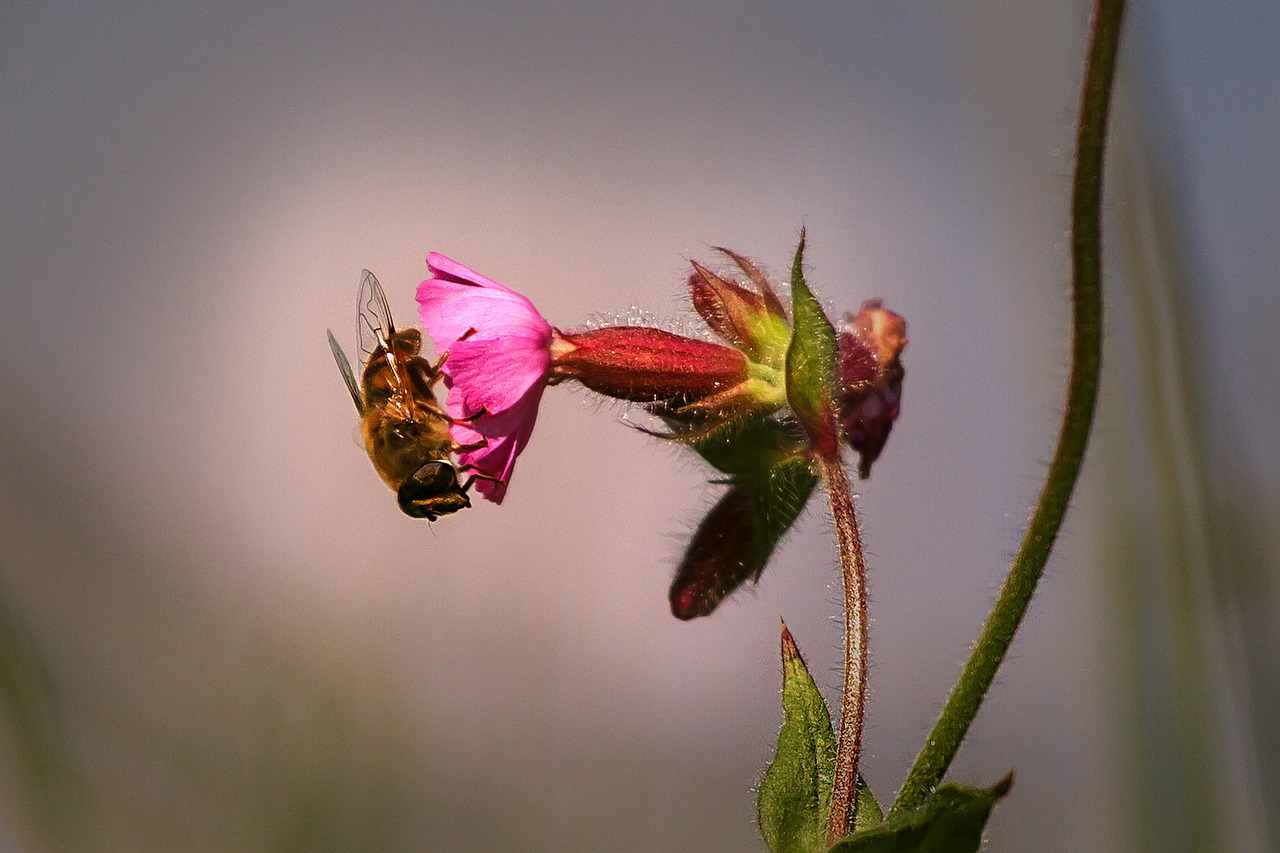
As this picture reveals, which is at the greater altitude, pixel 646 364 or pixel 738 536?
pixel 646 364

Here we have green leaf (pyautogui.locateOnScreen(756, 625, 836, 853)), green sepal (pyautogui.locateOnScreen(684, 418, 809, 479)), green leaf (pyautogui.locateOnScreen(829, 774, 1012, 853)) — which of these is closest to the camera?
green leaf (pyautogui.locateOnScreen(829, 774, 1012, 853))

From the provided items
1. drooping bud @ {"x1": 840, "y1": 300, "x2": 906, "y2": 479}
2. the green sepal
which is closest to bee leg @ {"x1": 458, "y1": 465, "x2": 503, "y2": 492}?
the green sepal

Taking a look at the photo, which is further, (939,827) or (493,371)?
(493,371)

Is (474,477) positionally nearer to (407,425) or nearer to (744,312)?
(407,425)

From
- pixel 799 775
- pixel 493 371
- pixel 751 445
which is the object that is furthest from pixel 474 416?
pixel 799 775

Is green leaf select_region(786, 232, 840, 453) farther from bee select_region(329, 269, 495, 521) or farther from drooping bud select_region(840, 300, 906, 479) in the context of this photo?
bee select_region(329, 269, 495, 521)

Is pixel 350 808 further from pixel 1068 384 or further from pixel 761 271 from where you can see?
pixel 1068 384
